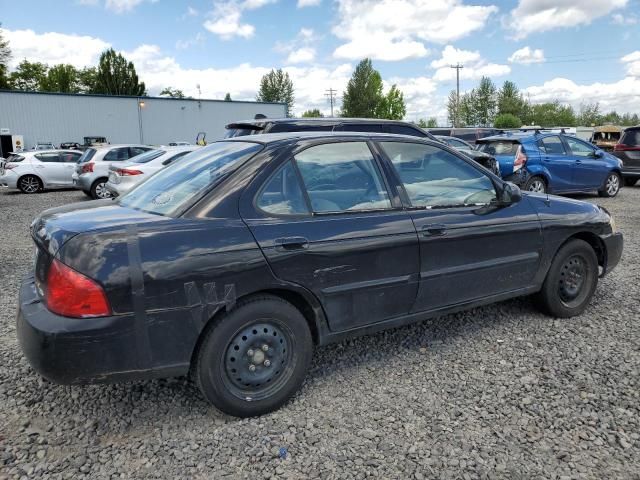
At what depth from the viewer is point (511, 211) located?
383 centimetres

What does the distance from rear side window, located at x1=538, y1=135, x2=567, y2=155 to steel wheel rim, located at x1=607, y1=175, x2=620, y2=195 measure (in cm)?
194

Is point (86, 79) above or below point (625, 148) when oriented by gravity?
above

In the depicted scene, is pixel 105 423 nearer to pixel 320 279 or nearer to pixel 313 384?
pixel 313 384

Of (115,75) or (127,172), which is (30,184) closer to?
(127,172)

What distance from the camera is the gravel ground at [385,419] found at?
96.1 inches

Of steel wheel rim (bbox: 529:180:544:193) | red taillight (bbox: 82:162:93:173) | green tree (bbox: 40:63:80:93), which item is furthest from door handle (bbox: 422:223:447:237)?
green tree (bbox: 40:63:80:93)

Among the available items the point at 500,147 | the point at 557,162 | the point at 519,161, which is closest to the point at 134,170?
the point at 500,147

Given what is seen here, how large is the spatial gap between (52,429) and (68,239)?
3.58ft

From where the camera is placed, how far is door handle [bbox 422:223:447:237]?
330 centimetres

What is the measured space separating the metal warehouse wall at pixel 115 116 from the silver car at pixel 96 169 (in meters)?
26.7

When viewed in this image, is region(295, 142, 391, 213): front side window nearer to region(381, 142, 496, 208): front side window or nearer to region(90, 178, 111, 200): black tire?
region(381, 142, 496, 208): front side window

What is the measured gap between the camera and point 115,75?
230 feet

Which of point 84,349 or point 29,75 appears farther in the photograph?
point 29,75

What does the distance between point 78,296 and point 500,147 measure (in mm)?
10758
